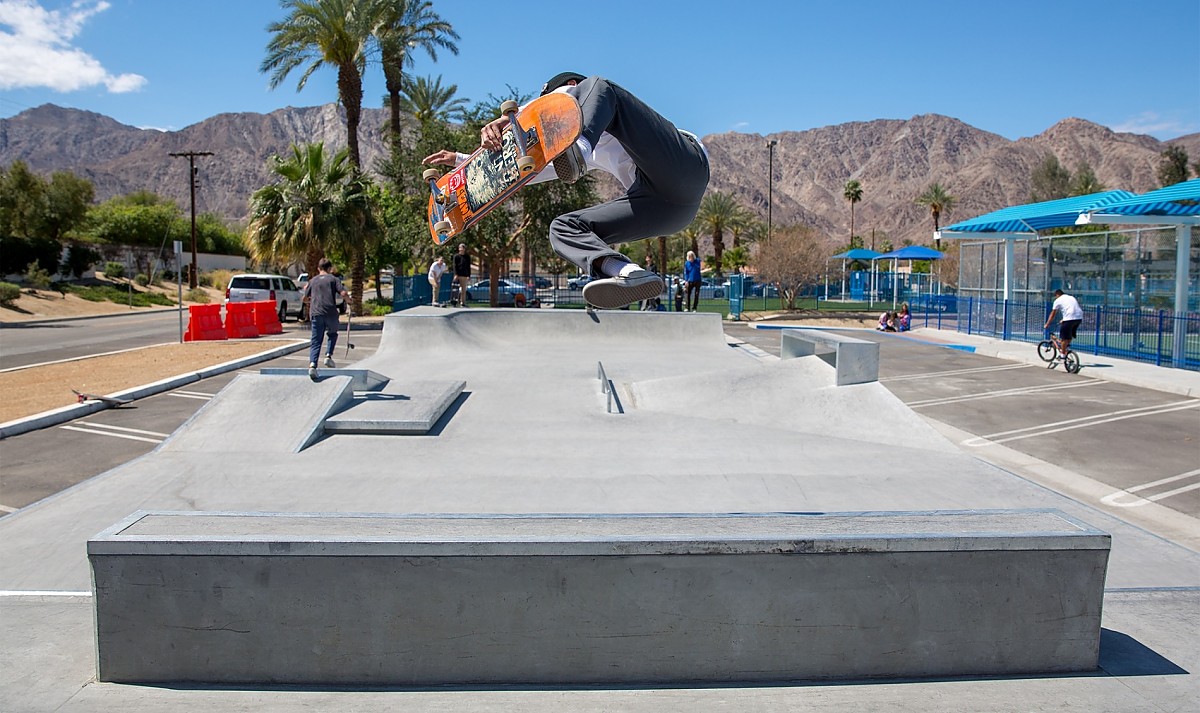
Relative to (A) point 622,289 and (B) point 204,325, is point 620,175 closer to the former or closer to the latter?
(A) point 622,289

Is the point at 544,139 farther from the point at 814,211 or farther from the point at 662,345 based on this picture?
the point at 814,211

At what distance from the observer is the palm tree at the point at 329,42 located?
31.4 metres

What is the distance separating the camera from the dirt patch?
1232 cm

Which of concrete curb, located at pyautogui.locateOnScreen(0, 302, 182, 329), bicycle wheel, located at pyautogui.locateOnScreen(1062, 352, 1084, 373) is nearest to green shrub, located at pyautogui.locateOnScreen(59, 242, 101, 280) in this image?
concrete curb, located at pyautogui.locateOnScreen(0, 302, 182, 329)

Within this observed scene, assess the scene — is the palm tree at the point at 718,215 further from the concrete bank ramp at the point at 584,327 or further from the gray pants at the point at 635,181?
the gray pants at the point at 635,181

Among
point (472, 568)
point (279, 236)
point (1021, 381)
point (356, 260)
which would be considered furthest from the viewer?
point (356, 260)

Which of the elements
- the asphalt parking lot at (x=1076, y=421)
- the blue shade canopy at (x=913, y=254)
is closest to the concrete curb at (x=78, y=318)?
the asphalt parking lot at (x=1076, y=421)

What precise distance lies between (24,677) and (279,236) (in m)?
29.0

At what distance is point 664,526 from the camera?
14.1ft

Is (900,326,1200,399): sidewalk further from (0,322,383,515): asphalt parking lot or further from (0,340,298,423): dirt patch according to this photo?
(0,340,298,423): dirt patch

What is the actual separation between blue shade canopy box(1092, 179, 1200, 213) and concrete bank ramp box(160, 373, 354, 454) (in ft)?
56.5

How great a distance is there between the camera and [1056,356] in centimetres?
1848

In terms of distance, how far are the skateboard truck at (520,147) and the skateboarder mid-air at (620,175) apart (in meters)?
0.06

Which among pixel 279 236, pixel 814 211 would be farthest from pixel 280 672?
pixel 814 211
